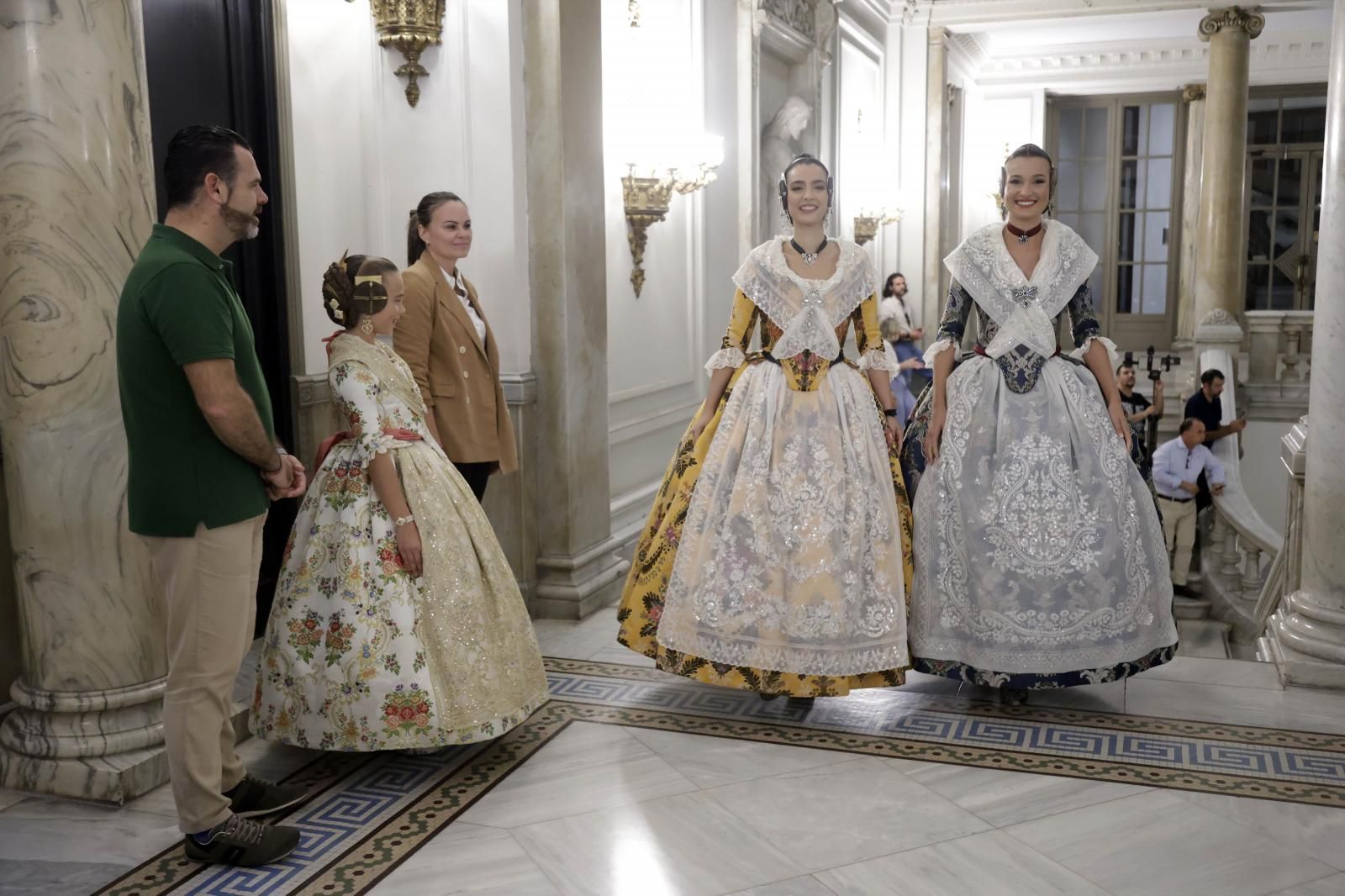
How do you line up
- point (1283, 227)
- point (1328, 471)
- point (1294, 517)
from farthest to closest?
point (1283, 227)
point (1294, 517)
point (1328, 471)

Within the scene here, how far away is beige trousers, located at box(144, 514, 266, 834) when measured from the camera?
2543 mm

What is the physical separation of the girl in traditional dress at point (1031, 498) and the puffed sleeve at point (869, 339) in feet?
0.49

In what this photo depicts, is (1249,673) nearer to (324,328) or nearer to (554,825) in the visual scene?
(554,825)

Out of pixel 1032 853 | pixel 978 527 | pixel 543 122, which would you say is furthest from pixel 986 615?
pixel 543 122

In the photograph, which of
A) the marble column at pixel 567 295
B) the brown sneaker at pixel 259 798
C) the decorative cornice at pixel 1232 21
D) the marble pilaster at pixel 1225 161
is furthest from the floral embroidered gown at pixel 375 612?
A: the decorative cornice at pixel 1232 21

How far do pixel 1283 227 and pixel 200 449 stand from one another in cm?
1419

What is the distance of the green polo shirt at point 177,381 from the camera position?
2.40 meters

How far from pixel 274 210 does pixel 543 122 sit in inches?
39.5

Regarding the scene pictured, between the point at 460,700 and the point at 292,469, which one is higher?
the point at 292,469

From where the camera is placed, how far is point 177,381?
2471 millimetres

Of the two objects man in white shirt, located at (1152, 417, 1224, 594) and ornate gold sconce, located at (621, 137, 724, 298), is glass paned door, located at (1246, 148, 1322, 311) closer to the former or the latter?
man in white shirt, located at (1152, 417, 1224, 594)

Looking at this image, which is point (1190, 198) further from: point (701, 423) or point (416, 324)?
point (416, 324)

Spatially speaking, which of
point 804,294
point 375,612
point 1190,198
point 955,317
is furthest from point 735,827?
point 1190,198

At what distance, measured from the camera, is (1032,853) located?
272 cm
